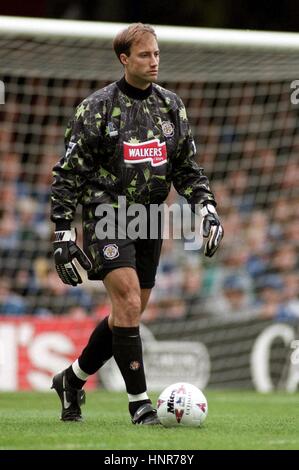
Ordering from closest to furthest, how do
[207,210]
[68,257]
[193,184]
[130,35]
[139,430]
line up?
[139,430] < [68,257] < [130,35] < [207,210] < [193,184]

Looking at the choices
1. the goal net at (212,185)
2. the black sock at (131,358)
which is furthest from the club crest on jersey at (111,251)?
the goal net at (212,185)

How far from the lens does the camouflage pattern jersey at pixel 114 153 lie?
617 cm

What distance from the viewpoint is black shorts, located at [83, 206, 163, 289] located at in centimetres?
603

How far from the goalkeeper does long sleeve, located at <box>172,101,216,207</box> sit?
0.09 ft

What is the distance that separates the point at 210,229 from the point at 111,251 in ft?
2.03

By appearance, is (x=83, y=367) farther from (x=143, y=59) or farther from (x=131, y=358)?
(x=143, y=59)

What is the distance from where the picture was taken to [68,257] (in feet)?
20.2

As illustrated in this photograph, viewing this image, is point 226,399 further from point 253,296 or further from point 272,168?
point 272,168

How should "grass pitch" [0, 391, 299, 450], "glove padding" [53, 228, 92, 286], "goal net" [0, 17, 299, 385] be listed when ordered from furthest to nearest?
"goal net" [0, 17, 299, 385], "glove padding" [53, 228, 92, 286], "grass pitch" [0, 391, 299, 450]

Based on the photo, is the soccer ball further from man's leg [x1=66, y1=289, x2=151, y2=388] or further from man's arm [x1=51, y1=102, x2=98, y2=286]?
man's arm [x1=51, y1=102, x2=98, y2=286]

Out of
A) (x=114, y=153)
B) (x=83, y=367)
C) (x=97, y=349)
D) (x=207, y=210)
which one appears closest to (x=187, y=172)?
(x=207, y=210)

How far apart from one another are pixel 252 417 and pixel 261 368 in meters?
4.34

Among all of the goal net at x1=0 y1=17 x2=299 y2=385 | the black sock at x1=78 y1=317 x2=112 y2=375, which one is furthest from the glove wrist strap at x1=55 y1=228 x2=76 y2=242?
the goal net at x1=0 y1=17 x2=299 y2=385
